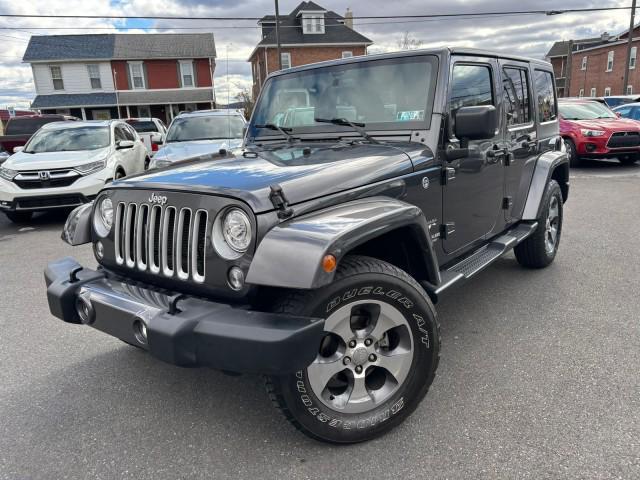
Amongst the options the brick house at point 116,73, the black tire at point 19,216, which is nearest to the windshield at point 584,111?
the black tire at point 19,216

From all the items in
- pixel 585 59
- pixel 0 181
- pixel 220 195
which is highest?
pixel 585 59

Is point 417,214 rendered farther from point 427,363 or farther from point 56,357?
point 56,357

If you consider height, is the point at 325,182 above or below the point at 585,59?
below

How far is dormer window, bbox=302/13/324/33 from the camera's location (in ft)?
118

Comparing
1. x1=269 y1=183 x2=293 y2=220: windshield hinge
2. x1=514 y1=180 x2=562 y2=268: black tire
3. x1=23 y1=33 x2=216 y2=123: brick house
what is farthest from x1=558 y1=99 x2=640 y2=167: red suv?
x1=23 y1=33 x2=216 y2=123: brick house

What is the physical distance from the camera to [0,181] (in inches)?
303

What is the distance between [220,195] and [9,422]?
183cm

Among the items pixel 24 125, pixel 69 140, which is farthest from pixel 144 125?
pixel 69 140

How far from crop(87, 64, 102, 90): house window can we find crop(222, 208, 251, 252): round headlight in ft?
110

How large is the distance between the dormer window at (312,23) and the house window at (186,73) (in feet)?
30.7

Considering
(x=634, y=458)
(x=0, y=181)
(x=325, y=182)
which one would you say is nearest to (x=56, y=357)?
(x=325, y=182)

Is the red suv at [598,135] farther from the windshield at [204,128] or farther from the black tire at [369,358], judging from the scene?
the black tire at [369,358]

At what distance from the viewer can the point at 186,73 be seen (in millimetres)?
31922

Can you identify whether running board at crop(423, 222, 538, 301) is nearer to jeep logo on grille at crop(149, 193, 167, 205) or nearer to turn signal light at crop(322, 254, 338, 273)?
turn signal light at crop(322, 254, 338, 273)
